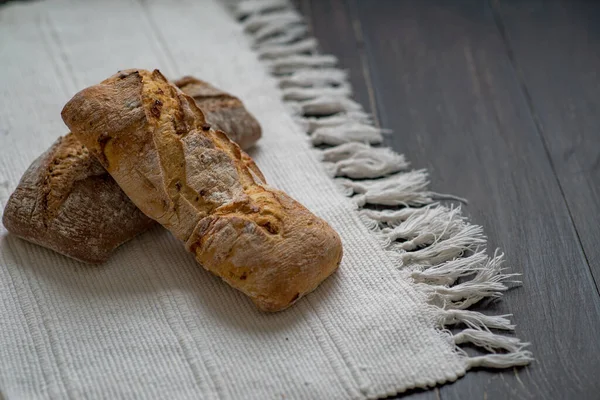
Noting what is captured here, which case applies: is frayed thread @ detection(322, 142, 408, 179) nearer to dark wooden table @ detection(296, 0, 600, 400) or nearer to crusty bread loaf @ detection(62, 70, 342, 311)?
dark wooden table @ detection(296, 0, 600, 400)

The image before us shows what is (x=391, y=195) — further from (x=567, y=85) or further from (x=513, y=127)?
(x=567, y=85)

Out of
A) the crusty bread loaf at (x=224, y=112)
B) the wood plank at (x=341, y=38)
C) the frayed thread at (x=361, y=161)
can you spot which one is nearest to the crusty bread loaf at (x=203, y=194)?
the crusty bread loaf at (x=224, y=112)

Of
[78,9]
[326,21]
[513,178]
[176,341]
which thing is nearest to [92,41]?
[78,9]

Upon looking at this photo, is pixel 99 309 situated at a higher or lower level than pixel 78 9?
lower

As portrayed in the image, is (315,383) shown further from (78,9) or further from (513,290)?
(78,9)

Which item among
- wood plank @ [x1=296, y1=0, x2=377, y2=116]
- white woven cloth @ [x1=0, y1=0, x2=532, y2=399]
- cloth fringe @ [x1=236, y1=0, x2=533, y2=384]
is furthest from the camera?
wood plank @ [x1=296, y1=0, x2=377, y2=116]

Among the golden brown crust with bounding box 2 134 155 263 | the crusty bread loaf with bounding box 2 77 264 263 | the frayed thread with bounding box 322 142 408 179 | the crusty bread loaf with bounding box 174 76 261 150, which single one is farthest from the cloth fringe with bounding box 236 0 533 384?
the golden brown crust with bounding box 2 134 155 263

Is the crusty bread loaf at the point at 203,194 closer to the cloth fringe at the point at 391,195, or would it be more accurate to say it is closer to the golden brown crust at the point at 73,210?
the golden brown crust at the point at 73,210
